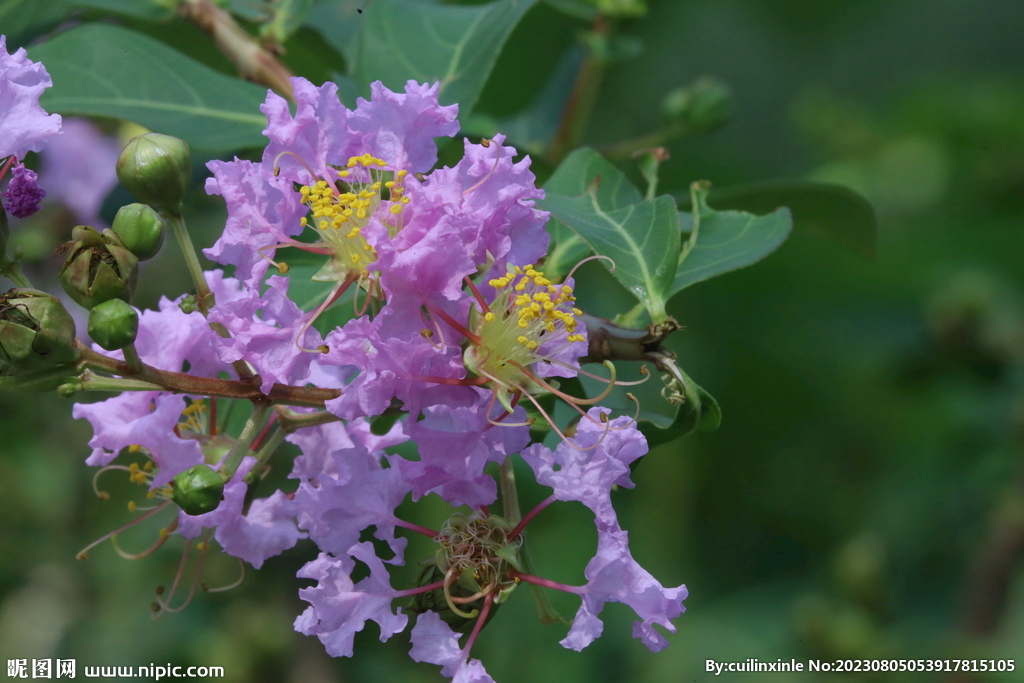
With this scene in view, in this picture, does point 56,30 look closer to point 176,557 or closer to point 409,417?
point 409,417

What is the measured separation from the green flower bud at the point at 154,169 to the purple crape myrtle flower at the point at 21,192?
4.3 inches

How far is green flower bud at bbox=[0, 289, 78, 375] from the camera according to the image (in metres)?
1.06

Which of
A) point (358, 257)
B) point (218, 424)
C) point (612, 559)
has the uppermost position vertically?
point (358, 257)

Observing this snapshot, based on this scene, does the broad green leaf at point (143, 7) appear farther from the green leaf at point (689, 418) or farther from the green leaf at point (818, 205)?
the green leaf at point (689, 418)

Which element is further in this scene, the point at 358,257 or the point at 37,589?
the point at 37,589

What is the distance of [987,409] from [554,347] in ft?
7.43

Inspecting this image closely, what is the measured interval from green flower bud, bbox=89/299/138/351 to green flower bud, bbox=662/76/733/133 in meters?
1.64

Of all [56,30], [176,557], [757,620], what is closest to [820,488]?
[757,620]

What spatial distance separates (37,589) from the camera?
348 centimetres
